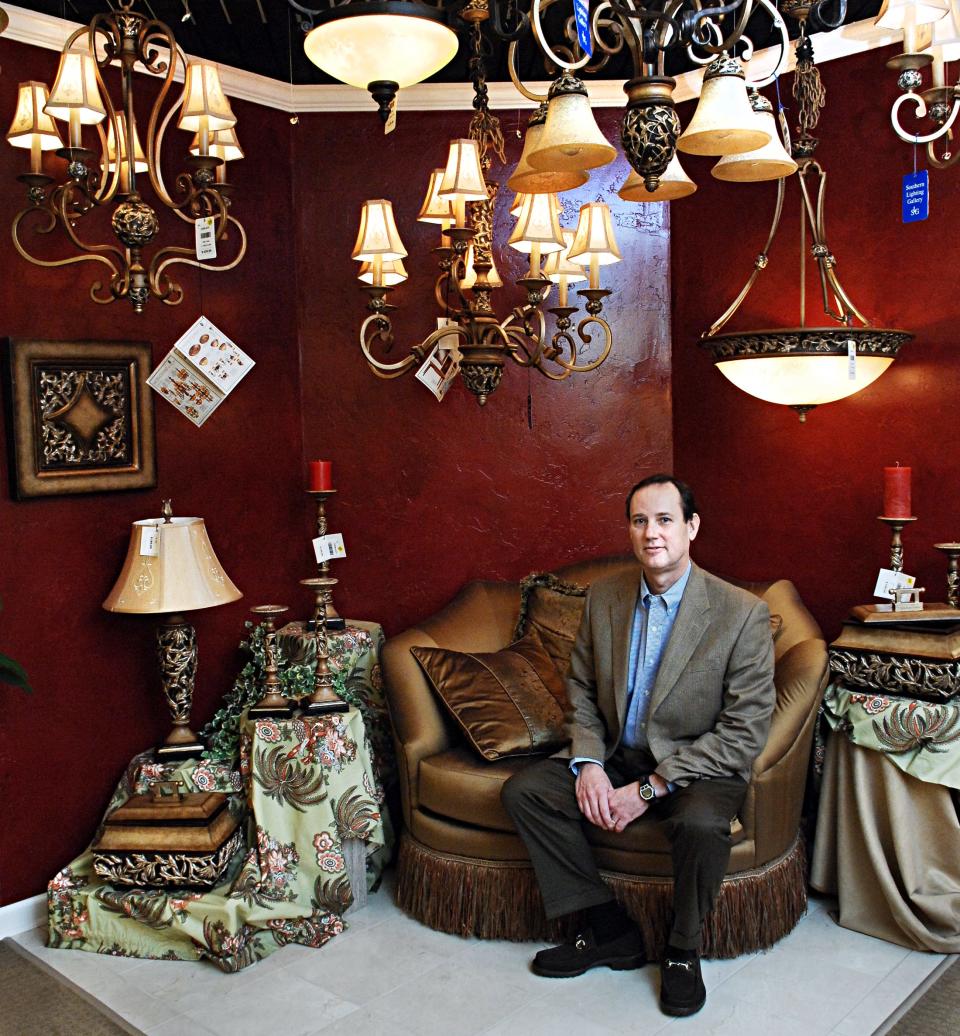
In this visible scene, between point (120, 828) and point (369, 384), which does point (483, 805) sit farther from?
point (369, 384)

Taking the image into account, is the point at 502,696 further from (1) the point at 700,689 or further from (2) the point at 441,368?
(2) the point at 441,368

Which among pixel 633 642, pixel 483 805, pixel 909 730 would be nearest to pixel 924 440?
pixel 909 730

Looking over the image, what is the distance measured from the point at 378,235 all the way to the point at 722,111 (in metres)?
1.46

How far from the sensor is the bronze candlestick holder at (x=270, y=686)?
327 cm

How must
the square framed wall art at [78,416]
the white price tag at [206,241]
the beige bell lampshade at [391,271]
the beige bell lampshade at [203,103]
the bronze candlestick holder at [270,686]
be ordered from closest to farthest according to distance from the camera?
the beige bell lampshade at [203,103] < the white price tag at [206,241] < the square framed wall art at [78,416] < the bronze candlestick holder at [270,686] < the beige bell lampshade at [391,271]

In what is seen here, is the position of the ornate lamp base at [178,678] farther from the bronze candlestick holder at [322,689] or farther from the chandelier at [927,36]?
the chandelier at [927,36]

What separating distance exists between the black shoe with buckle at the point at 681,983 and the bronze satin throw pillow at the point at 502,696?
694 millimetres

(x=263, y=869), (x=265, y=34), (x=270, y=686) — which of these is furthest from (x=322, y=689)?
(x=265, y=34)

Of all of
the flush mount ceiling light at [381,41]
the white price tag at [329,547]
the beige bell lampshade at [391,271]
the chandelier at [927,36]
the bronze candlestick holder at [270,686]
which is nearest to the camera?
the flush mount ceiling light at [381,41]

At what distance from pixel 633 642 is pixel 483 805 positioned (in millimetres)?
644

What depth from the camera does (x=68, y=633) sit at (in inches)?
130

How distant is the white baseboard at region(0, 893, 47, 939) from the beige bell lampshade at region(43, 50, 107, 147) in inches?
88.9

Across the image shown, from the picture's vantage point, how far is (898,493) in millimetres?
3193

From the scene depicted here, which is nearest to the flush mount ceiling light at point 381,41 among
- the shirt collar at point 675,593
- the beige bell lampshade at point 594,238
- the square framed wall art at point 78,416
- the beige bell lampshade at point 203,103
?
the beige bell lampshade at point 203,103
